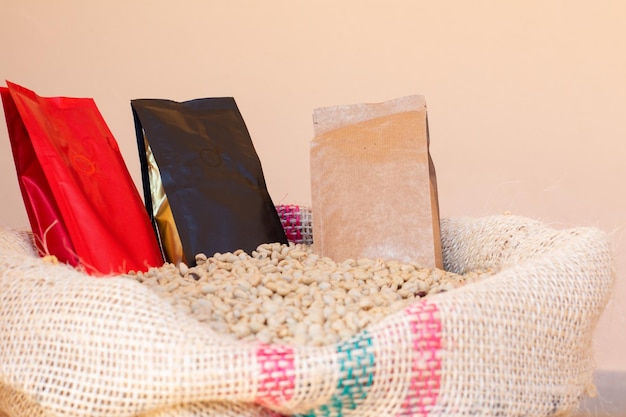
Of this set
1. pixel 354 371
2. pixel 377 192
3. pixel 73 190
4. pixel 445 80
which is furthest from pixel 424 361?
pixel 445 80

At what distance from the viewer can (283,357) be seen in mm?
752

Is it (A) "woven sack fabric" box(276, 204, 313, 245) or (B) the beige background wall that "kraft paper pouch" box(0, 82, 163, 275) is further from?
(B) the beige background wall

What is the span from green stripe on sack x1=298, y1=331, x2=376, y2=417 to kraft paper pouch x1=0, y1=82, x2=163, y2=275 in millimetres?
549

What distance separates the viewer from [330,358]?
29.9 inches

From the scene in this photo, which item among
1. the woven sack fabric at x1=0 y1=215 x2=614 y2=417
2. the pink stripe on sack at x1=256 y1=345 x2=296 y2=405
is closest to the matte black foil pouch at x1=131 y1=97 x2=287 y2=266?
the woven sack fabric at x1=0 y1=215 x2=614 y2=417

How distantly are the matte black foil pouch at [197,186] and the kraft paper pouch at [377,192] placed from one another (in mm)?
144

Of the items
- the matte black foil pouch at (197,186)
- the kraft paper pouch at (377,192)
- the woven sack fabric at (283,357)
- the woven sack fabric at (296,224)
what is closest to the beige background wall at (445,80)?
the woven sack fabric at (296,224)

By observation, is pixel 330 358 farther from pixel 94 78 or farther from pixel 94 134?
pixel 94 78

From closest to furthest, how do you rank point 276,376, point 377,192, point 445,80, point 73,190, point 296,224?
1. point 276,376
2. point 73,190
3. point 377,192
4. point 296,224
5. point 445,80

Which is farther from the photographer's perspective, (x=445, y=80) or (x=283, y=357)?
(x=445, y=80)

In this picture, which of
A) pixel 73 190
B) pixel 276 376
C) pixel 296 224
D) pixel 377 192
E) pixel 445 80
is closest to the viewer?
pixel 276 376

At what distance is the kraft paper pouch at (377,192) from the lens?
135 cm

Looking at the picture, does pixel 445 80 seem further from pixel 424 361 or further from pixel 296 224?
pixel 424 361

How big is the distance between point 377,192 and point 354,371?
653mm
